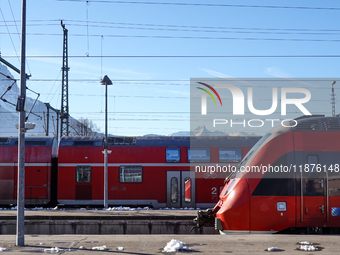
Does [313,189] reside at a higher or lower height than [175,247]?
higher

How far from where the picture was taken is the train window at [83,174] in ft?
73.9

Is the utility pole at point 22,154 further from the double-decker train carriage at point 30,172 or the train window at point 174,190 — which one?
the train window at point 174,190

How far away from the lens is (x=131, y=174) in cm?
2250

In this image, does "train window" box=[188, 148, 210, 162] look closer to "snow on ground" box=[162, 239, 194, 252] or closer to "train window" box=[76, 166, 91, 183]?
"train window" box=[76, 166, 91, 183]

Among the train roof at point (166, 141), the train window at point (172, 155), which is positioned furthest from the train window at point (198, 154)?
the train window at point (172, 155)

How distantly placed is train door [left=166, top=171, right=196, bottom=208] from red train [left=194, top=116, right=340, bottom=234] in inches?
391

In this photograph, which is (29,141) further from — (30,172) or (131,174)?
(131,174)

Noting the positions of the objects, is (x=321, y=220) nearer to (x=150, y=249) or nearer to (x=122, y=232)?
(x=150, y=249)

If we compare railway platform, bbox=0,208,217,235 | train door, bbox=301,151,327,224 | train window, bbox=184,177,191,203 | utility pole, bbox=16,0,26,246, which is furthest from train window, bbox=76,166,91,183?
train door, bbox=301,151,327,224

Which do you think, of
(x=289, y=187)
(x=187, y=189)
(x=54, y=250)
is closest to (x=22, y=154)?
(x=54, y=250)

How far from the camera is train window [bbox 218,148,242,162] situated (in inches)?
864

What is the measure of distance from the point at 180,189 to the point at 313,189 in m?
11.3

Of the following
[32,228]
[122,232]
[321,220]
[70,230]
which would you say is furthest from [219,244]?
[32,228]

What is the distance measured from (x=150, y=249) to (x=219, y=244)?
1.75 meters
